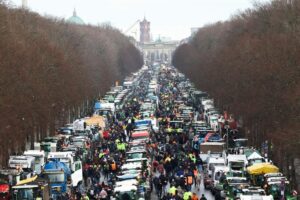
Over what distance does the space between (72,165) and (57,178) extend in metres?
Answer: 2.93

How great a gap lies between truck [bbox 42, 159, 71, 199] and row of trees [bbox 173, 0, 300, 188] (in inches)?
322

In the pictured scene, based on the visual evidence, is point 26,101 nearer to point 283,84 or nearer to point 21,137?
point 21,137

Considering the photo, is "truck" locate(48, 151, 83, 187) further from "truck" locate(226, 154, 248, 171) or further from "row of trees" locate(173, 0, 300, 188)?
"row of trees" locate(173, 0, 300, 188)

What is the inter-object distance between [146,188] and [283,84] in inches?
462

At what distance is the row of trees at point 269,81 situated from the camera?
37875 mm

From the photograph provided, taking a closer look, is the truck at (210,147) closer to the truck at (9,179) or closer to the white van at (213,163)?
the white van at (213,163)

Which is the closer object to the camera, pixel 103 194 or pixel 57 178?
pixel 103 194

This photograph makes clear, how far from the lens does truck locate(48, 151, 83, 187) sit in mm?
35816

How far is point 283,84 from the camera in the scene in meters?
42.0

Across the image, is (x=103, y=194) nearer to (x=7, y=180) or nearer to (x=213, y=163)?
(x=7, y=180)

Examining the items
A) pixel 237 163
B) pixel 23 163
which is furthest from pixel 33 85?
pixel 237 163

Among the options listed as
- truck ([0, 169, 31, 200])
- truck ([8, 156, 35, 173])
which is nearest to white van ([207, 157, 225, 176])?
truck ([8, 156, 35, 173])

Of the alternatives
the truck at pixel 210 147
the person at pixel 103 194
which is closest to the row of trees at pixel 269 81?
the truck at pixel 210 147

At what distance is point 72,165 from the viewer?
3638 cm
